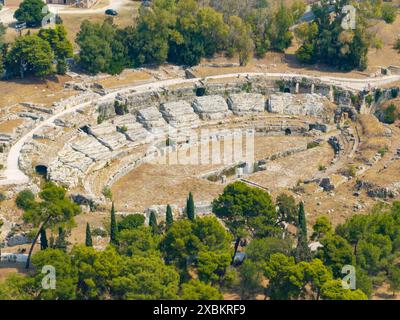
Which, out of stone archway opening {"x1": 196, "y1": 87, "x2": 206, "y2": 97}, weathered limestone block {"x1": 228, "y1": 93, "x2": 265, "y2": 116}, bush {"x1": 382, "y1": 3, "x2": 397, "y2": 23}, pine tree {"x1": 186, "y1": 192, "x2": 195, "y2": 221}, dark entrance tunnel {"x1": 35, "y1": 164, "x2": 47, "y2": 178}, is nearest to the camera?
pine tree {"x1": 186, "y1": 192, "x2": 195, "y2": 221}

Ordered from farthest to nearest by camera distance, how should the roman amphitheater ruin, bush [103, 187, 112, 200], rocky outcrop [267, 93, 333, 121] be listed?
rocky outcrop [267, 93, 333, 121], the roman amphitheater ruin, bush [103, 187, 112, 200]

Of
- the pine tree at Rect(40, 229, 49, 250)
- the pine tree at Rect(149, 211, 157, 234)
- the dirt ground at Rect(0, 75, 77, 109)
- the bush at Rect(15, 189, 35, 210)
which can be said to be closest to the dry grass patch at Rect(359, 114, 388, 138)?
the dirt ground at Rect(0, 75, 77, 109)

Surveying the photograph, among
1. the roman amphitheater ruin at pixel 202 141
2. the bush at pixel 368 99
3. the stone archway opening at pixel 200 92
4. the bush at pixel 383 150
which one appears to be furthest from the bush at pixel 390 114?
the stone archway opening at pixel 200 92

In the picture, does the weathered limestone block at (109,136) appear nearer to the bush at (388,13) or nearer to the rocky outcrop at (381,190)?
the rocky outcrop at (381,190)

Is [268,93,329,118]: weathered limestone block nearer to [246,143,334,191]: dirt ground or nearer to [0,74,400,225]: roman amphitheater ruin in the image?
[0,74,400,225]: roman amphitheater ruin

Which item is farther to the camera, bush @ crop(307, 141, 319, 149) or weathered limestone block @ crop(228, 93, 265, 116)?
weathered limestone block @ crop(228, 93, 265, 116)

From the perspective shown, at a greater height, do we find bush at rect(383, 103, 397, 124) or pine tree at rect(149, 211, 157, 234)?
pine tree at rect(149, 211, 157, 234)

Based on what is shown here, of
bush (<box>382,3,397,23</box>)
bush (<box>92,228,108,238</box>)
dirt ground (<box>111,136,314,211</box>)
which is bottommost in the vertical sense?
dirt ground (<box>111,136,314,211</box>)
